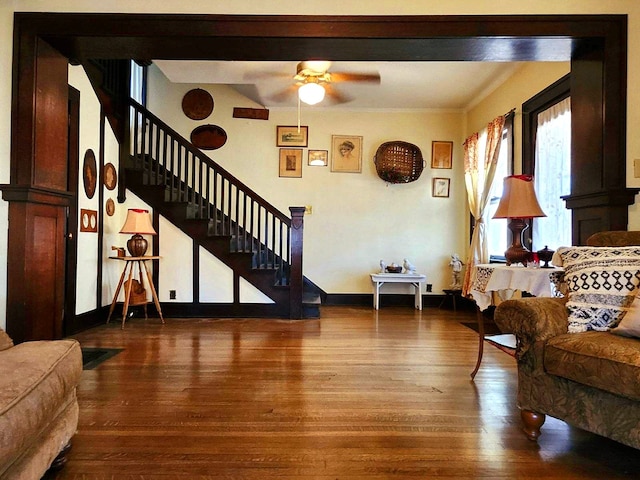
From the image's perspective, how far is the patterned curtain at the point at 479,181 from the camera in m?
4.96

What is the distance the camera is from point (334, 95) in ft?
14.4

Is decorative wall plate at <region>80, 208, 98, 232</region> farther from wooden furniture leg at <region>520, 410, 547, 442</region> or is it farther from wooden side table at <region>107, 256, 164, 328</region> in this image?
wooden furniture leg at <region>520, 410, 547, 442</region>

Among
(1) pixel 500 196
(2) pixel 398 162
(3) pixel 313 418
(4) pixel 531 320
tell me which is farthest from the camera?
(2) pixel 398 162

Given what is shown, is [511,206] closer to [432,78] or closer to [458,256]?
[432,78]

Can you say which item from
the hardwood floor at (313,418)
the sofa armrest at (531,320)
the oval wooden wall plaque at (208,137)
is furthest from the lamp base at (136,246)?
the sofa armrest at (531,320)

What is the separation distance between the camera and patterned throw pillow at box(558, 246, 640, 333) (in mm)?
1922

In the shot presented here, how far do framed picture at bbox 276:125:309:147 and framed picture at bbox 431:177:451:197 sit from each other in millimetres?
2133

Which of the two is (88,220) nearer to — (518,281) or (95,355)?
(95,355)

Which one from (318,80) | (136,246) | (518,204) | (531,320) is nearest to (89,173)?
(136,246)

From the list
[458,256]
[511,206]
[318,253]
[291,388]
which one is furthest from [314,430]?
[458,256]

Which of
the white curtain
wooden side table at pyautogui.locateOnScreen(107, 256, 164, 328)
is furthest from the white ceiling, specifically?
wooden side table at pyautogui.locateOnScreen(107, 256, 164, 328)

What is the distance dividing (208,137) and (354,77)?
112 inches

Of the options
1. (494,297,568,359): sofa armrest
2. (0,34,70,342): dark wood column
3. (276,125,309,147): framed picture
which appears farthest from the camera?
(276,125,309,147): framed picture

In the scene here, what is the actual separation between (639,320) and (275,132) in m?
5.28
